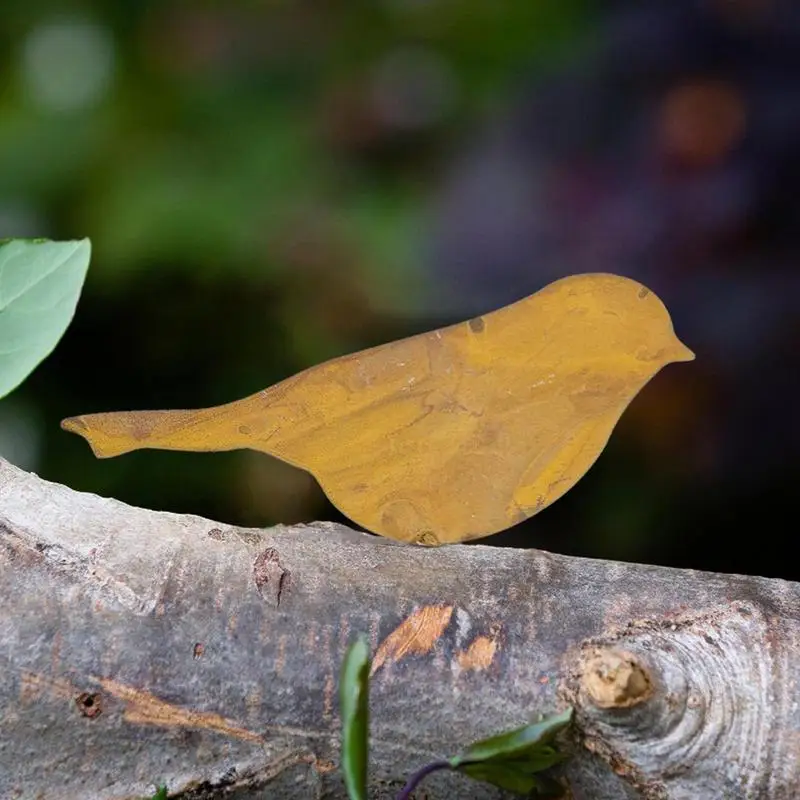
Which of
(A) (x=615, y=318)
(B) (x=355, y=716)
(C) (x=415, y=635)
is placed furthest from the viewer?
(A) (x=615, y=318)

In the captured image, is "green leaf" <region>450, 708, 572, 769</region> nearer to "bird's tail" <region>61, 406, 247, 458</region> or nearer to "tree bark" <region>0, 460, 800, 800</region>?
"tree bark" <region>0, 460, 800, 800</region>

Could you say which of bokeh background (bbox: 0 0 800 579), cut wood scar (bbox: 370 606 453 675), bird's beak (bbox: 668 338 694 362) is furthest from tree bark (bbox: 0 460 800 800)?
bokeh background (bbox: 0 0 800 579)

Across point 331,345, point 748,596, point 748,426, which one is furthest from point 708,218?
point 748,596

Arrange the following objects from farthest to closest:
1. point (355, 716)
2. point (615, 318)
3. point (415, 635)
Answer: point (615, 318)
point (415, 635)
point (355, 716)

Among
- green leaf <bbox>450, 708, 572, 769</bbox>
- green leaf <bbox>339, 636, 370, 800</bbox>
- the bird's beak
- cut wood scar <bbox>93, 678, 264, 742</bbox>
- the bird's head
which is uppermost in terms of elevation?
the bird's head

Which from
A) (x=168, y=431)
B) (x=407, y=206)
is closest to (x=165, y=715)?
(x=168, y=431)

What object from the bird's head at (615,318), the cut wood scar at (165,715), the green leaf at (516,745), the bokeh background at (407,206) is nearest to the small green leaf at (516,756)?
the green leaf at (516,745)

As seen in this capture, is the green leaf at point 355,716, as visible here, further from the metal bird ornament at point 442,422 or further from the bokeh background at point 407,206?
the bokeh background at point 407,206

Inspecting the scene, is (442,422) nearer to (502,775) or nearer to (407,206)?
(502,775)
